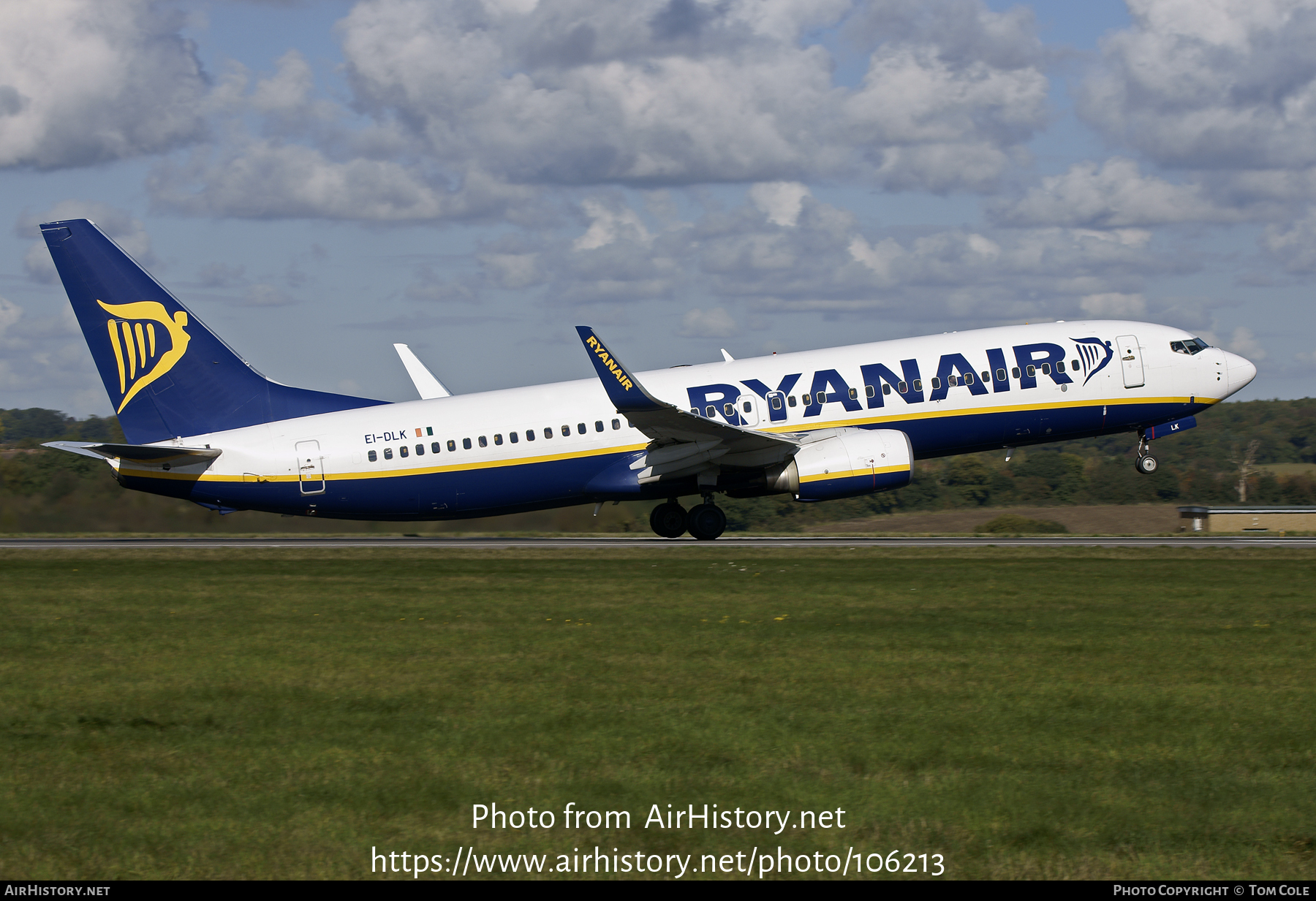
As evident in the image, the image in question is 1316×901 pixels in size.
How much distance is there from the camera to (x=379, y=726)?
10.9m

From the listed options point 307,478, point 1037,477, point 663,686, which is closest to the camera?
point 663,686

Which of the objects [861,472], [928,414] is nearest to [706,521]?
[861,472]

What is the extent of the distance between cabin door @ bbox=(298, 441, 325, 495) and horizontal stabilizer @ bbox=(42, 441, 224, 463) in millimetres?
2067

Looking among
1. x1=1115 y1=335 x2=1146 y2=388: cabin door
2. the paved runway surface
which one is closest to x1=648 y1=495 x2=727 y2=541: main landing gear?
the paved runway surface

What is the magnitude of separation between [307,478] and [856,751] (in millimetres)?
24766

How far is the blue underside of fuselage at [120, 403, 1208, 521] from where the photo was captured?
3216 centimetres

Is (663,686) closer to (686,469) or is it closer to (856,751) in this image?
(856,751)

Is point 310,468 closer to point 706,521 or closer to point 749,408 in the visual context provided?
point 706,521

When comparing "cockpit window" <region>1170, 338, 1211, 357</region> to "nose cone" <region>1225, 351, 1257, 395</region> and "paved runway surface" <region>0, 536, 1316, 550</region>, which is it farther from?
"paved runway surface" <region>0, 536, 1316, 550</region>

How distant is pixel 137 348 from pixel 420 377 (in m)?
8.38

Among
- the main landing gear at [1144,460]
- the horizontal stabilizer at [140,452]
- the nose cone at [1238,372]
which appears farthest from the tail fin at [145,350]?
the nose cone at [1238,372]

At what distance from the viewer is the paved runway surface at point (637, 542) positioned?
108ft

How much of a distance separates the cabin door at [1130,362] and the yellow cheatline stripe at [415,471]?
13.3 meters
